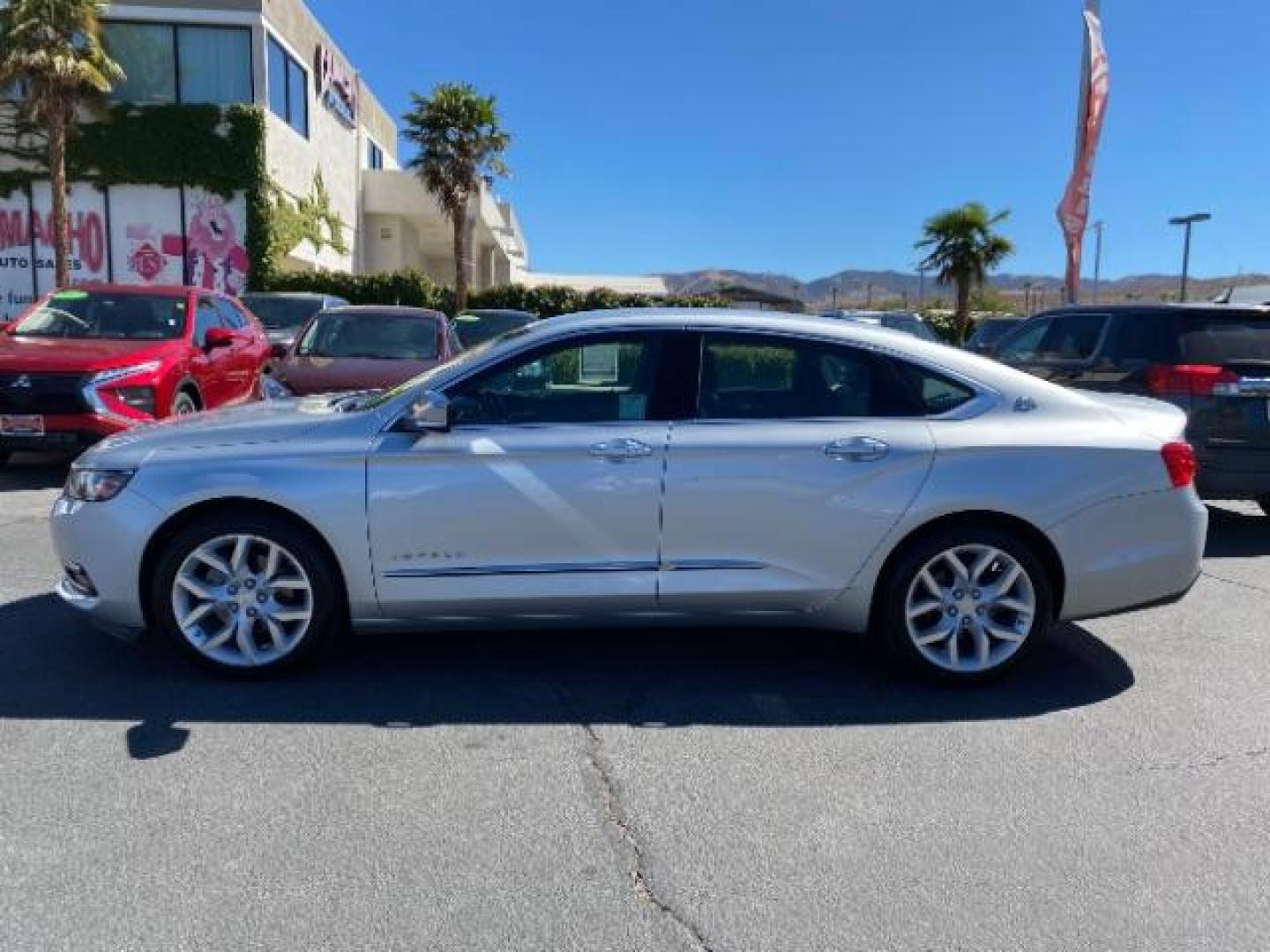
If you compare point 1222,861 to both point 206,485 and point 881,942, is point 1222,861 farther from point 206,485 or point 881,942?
point 206,485

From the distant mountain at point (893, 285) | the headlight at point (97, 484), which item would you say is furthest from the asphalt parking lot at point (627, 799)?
the distant mountain at point (893, 285)

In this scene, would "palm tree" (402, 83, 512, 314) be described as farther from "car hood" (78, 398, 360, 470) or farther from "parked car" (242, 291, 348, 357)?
"car hood" (78, 398, 360, 470)

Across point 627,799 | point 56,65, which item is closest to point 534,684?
point 627,799

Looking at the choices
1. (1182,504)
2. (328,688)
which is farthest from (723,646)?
(1182,504)

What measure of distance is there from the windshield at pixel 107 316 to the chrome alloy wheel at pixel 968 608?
302 inches

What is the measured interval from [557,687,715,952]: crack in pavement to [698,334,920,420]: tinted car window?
1397 mm

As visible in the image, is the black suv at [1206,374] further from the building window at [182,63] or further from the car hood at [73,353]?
the building window at [182,63]

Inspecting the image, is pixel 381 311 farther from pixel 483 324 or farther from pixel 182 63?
pixel 182 63

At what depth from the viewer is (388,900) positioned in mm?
2676

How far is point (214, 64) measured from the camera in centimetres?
2400

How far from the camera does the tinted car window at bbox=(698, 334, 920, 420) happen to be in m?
4.19

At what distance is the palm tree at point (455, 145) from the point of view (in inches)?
1143

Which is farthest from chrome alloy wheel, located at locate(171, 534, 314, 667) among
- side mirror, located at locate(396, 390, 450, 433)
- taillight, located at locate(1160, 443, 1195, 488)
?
taillight, located at locate(1160, 443, 1195, 488)

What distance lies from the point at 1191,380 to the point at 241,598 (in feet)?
20.0
